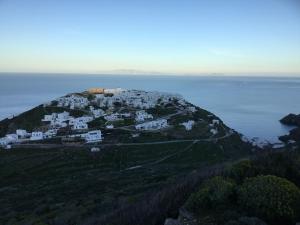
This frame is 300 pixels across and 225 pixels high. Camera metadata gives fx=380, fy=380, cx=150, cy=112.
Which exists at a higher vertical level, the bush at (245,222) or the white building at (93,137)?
the bush at (245,222)

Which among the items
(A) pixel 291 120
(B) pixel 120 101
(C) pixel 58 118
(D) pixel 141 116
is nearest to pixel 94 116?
(C) pixel 58 118

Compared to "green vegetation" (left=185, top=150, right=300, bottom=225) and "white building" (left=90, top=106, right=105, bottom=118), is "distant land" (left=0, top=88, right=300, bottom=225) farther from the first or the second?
"white building" (left=90, top=106, right=105, bottom=118)

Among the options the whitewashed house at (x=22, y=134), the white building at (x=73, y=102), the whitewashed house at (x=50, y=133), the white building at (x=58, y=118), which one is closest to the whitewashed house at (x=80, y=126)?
the white building at (x=58, y=118)

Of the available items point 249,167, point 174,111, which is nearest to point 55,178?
point 249,167

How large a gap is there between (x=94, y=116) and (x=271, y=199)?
127ft

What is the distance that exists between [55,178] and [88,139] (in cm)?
925

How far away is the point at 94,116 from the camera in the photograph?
151ft

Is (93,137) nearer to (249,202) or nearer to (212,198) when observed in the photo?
(212,198)

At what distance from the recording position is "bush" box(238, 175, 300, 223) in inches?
321

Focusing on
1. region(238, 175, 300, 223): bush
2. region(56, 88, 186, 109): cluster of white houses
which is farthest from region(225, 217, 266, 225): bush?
region(56, 88, 186, 109): cluster of white houses

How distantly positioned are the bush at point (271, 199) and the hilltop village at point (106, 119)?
91.7 ft

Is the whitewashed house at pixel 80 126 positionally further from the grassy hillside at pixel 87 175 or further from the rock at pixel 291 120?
the rock at pixel 291 120

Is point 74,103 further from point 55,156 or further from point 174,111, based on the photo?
point 55,156

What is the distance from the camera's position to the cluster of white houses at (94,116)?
37062mm
